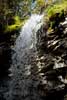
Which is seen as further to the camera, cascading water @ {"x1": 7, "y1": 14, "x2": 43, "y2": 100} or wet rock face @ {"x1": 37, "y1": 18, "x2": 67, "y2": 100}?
cascading water @ {"x1": 7, "y1": 14, "x2": 43, "y2": 100}

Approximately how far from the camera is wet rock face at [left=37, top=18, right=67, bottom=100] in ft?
39.0

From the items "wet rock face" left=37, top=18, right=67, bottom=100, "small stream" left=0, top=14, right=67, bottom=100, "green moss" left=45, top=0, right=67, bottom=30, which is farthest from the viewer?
"green moss" left=45, top=0, right=67, bottom=30

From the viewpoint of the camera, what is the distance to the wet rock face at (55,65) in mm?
11891

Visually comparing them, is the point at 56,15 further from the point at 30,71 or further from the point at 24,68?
the point at 24,68

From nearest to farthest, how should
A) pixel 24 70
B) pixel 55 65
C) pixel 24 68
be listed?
pixel 55 65, pixel 24 70, pixel 24 68

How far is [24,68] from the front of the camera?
545 inches

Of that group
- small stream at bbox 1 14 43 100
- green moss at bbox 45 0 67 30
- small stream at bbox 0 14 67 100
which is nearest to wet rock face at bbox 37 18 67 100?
small stream at bbox 0 14 67 100

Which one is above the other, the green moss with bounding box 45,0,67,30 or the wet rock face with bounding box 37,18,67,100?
the green moss with bounding box 45,0,67,30

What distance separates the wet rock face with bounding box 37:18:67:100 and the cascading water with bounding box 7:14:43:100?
67 cm

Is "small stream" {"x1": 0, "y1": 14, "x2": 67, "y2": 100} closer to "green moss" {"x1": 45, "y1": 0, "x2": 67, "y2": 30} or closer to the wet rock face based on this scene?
the wet rock face

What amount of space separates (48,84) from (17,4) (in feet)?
36.4

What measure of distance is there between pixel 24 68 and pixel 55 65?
2452 millimetres

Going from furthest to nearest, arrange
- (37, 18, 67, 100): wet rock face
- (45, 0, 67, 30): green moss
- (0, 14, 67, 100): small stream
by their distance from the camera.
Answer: (45, 0, 67, 30): green moss
(0, 14, 67, 100): small stream
(37, 18, 67, 100): wet rock face

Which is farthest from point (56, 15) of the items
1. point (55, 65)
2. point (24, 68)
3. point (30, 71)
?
point (24, 68)
